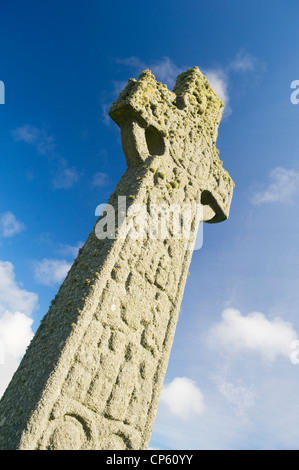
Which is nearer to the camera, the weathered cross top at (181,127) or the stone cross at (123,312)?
the stone cross at (123,312)

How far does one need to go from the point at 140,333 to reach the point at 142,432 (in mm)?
812

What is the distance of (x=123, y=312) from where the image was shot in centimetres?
300

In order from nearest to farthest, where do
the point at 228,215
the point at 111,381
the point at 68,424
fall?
1. the point at 68,424
2. the point at 111,381
3. the point at 228,215

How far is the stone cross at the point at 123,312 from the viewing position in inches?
93.5

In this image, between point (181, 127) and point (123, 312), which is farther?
point (181, 127)

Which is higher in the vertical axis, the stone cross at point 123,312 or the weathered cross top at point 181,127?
the weathered cross top at point 181,127

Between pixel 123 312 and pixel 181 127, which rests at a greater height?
pixel 181 127

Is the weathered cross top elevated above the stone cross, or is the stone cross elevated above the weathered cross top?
the weathered cross top

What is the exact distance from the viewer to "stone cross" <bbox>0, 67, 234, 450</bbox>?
2.38 m

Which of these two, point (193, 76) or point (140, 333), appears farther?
point (193, 76)

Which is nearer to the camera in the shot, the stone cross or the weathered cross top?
the stone cross

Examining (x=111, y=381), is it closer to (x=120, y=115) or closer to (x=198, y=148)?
(x=120, y=115)

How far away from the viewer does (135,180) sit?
146 inches

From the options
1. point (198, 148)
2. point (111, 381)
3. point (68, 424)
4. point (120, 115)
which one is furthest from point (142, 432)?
point (198, 148)
